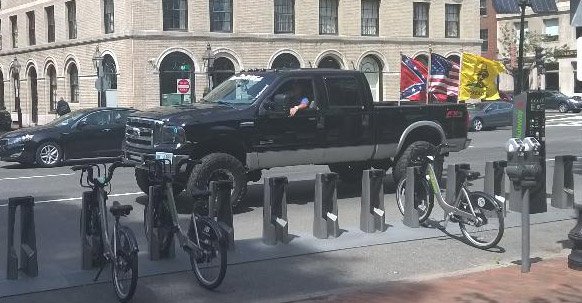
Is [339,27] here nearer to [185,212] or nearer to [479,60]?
[479,60]

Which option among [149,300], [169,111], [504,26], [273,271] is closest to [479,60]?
[169,111]

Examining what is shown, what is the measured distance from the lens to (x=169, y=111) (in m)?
10.9

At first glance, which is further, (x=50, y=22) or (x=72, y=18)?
(x=50, y=22)

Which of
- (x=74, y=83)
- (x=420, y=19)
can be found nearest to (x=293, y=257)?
(x=74, y=83)

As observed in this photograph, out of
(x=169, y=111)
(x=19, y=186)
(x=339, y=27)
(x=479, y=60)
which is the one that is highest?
(x=339, y=27)

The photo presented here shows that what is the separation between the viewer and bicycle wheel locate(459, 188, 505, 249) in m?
8.17

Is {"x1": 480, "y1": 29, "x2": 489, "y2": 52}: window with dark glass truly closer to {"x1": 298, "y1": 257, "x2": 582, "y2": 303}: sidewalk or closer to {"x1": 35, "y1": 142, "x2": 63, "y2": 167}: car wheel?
{"x1": 35, "y1": 142, "x2": 63, "y2": 167}: car wheel

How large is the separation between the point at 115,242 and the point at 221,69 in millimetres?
29550

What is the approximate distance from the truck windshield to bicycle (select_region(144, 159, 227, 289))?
153 inches

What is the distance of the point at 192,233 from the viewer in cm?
684

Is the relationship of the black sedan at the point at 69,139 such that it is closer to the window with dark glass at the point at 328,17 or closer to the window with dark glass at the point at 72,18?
the window with dark glass at the point at 72,18

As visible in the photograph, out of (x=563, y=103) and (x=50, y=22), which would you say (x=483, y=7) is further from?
(x=50, y=22)

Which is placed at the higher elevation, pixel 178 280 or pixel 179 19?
pixel 179 19

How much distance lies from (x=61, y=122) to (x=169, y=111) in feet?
31.8
